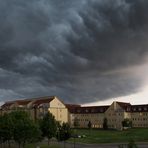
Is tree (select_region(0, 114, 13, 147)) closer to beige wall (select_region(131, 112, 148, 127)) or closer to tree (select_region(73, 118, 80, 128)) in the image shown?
tree (select_region(73, 118, 80, 128))

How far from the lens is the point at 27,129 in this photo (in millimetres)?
80250

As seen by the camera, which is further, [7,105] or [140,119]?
[7,105]

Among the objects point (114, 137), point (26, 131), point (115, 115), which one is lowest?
point (114, 137)

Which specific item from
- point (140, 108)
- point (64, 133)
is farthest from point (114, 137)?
point (140, 108)

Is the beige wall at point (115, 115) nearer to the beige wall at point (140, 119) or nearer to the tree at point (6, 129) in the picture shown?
the beige wall at point (140, 119)

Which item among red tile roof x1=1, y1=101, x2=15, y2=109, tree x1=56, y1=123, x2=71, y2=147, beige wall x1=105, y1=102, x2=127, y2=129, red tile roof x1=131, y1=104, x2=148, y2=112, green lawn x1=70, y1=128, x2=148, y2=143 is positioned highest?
red tile roof x1=1, y1=101, x2=15, y2=109

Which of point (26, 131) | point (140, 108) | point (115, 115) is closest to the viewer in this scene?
point (26, 131)

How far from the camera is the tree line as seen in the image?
3152 inches

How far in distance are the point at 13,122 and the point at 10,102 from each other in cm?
11145

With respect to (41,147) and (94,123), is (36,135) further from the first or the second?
(94,123)

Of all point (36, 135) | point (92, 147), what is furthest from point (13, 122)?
point (92, 147)

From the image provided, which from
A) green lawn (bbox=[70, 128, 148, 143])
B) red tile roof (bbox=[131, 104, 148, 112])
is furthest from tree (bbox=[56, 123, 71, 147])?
red tile roof (bbox=[131, 104, 148, 112])

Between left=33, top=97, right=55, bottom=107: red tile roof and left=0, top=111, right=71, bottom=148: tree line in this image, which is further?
left=33, top=97, right=55, bottom=107: red tile roof

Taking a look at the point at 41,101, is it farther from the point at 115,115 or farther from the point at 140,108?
the point at 140,108
